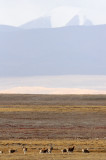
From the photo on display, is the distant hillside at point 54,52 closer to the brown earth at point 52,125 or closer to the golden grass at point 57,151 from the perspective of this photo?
the brown earth at point 52,125

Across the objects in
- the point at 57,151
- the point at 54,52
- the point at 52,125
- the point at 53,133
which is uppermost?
the point at 54,52

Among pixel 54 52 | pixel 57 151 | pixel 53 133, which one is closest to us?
pixel 57 151

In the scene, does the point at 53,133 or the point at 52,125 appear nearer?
the point at 53,133

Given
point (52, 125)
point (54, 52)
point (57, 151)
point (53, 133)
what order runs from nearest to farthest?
1. point (57, 151)
2. point (53, 133)
3. point (52, 125)
4. point (54, 52)

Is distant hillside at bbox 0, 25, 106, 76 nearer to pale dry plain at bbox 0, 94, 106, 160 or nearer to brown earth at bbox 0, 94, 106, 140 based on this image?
brown earth at bbox 0, 94, 106, 140

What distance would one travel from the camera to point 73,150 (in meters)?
22.1

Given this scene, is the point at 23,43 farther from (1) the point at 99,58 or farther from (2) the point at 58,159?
(2) the point at 58,159

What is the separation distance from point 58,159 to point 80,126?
732 inches

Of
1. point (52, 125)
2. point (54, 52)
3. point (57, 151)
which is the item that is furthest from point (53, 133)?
point (54, 52)

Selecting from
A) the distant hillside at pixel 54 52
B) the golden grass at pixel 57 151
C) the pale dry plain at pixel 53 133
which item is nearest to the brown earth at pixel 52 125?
the pale dry plain at pixel 53 133

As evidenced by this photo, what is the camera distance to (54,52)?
7500 inches

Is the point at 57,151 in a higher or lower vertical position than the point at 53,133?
lower

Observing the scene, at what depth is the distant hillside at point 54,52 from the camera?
17512cm

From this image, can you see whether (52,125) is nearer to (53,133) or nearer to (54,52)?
(53,133)
